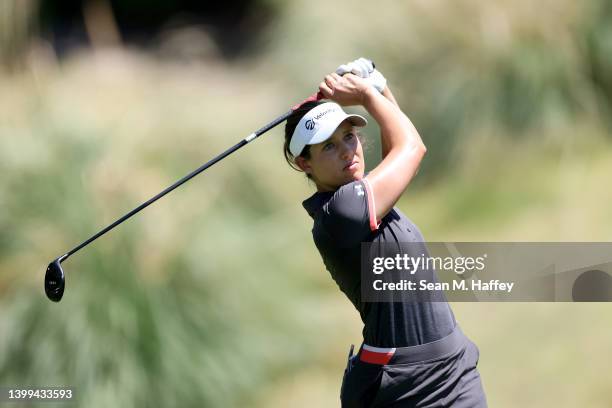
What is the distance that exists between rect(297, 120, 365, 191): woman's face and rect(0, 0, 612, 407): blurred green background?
1.74 m

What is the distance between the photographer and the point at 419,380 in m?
2.19

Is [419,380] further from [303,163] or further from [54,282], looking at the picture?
[54,282]

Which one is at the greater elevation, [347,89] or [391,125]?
[347,89]

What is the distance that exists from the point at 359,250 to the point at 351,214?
12cm

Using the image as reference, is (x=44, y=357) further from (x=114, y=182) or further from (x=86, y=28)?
(x=86, y=28)

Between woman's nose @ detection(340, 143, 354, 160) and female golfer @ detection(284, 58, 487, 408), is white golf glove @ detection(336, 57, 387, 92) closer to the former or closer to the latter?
female golfer @ detection(284, 58, 487, 408)

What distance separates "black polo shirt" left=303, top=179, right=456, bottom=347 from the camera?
2.09 metres

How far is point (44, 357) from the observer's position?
3.84 m

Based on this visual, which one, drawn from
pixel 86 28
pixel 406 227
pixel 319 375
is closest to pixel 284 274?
pixel 319 375

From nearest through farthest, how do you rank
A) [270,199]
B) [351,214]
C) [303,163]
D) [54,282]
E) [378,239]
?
[351,214]
[378,239]
[303,163]
[54,282]
[270,199]

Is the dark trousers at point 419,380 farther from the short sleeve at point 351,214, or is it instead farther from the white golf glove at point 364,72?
the white golf glove at point 364,72

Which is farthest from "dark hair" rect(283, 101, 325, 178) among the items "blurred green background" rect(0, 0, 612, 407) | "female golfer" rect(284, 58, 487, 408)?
"blurred green background" rect(0, 0, 612, 407)

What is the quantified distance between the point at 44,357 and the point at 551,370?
6.72 feet

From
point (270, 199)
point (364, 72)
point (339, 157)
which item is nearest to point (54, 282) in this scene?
point (339, 157)
